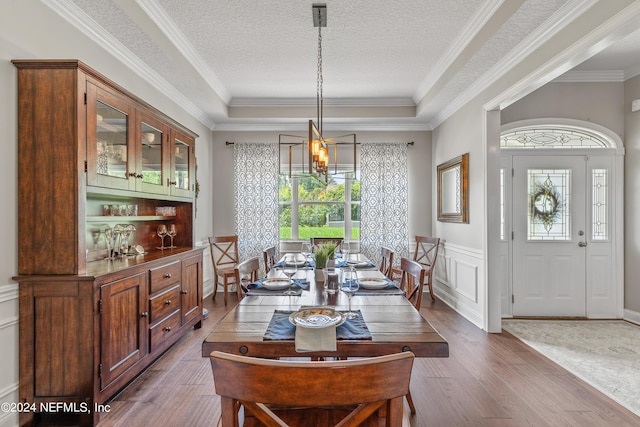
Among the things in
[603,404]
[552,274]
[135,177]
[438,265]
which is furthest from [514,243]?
[135,177]

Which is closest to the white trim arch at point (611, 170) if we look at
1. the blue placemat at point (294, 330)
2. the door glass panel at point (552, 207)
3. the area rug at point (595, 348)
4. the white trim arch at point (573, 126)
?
the white trim arch at point (573, 126)

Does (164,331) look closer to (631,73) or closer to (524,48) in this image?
(524,48)

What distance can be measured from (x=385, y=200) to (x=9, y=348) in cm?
455

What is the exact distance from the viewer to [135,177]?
2.68 metres

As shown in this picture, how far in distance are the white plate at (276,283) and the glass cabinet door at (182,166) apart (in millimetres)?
1601

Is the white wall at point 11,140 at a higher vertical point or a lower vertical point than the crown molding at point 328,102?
lower

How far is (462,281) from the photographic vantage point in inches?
167

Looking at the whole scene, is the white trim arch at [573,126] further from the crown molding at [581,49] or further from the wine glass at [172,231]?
the wine glass at [172,231]

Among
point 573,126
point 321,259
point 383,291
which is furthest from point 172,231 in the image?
point 573,126

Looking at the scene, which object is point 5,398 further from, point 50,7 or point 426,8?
point 426,8

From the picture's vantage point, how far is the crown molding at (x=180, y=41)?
2.67 metres

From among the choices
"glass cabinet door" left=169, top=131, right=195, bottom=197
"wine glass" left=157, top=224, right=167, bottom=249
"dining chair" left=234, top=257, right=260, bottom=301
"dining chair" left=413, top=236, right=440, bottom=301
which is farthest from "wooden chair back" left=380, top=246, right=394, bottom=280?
"wine glass" left=157, top=224, right=167, bottom=249

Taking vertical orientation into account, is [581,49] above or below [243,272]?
above

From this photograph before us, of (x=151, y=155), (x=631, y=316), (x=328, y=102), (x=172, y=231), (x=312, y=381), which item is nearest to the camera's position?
(x=312, y=381)
